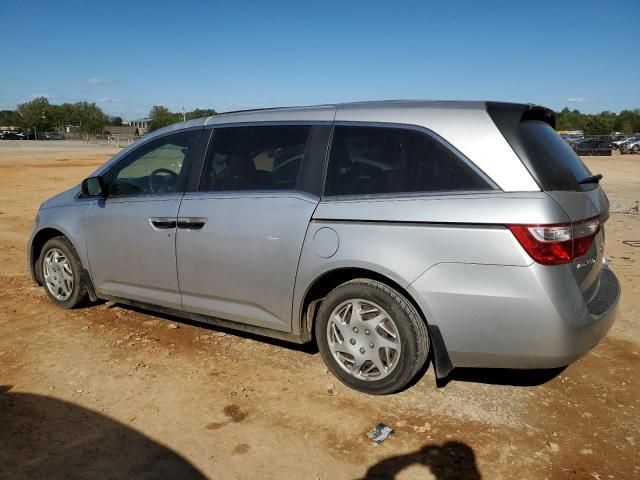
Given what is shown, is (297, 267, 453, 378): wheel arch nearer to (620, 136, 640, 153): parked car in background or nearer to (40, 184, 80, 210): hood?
(40, 184, 80, 210): hood

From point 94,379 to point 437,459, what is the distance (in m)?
2.37

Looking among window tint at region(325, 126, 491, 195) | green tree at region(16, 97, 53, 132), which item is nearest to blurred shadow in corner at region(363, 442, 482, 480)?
window tint at region(325, 126, 491, 195)

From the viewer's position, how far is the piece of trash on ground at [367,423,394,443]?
3.00 meters

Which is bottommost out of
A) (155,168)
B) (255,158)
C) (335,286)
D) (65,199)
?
(335,286)

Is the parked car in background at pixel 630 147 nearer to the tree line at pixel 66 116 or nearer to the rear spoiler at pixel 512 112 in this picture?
the rear spoiler at pixel 512 112

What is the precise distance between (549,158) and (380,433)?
1.87 meters

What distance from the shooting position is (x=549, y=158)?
3141 millimetres

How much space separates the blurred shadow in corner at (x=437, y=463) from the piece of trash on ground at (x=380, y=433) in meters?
0.18

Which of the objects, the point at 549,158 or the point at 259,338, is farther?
the point at 259,338

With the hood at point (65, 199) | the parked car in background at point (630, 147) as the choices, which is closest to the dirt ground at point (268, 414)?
the hood at point (65, 199)

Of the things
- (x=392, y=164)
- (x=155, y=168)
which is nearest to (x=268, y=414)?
(x=392, y=164)

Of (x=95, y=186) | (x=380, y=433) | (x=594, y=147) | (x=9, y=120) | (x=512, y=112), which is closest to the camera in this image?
(x=380, y=433)

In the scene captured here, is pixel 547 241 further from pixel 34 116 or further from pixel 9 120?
pixel 9 120

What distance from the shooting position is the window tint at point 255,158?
148 inches
